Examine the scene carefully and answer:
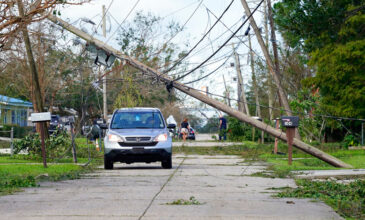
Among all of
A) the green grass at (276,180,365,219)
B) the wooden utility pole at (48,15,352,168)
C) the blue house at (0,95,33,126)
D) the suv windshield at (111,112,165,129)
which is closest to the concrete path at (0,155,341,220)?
the green grass at (276,180,365,219)

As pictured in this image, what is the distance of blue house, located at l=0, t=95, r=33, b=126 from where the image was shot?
64500 millimetres

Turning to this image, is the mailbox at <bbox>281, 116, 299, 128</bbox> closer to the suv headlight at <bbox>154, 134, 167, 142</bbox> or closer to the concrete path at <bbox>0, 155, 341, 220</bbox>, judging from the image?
the suv headlight at <bbox>154, 134, 167, 142</bbox>

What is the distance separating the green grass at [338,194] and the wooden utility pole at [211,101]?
6.62 meters

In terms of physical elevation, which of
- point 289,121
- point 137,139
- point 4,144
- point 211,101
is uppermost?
point 211,101

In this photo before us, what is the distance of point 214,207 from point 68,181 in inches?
229

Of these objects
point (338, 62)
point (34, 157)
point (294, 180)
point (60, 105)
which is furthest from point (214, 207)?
point (60, 105)

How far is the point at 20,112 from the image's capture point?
71750 mm

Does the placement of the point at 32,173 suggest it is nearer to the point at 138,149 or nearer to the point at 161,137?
the point at 138,149

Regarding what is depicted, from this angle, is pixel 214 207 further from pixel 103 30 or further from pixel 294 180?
pixel 103 30

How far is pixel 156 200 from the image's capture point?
11391mm

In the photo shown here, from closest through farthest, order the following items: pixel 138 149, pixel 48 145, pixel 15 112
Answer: pixel 138 149 < pixel 48 145 < pixel 15 112

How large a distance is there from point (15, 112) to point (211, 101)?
49.8m

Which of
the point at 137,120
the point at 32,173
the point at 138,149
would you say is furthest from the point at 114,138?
the point at 32,173

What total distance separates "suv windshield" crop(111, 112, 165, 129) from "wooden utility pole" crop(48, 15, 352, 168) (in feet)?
7.16
